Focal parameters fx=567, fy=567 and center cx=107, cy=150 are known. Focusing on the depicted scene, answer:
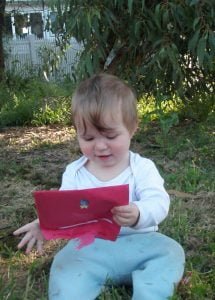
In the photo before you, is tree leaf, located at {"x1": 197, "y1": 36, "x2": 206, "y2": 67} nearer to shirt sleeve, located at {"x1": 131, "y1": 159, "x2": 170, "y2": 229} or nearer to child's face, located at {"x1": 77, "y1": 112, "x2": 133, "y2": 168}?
shirt sleeve, located at {"x1": 131, "y1": 159, "x2": 170, "y2": 229}

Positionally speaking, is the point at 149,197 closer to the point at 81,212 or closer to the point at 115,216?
the point at 115,216

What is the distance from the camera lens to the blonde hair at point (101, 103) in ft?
7.16

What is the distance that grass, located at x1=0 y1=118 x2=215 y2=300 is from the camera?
95.4 inches

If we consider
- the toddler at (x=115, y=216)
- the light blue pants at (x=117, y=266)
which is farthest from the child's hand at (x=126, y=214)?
the light blue pants at (x=117, y=266)

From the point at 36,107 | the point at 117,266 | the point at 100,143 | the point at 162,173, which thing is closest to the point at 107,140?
the point at 100,143

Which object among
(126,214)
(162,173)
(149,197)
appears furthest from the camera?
(162,173)

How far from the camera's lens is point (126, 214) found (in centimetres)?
Answer: 212

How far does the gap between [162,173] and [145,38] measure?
51.6 inches

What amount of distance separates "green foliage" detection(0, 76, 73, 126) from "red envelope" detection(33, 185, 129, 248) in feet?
12.9

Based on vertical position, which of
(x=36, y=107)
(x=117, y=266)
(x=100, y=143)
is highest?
(x=100, y=143)

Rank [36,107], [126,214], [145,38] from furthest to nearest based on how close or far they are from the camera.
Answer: [36,107]
[145,38]
[126,214]

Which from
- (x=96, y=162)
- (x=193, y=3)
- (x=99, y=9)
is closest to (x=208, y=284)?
(x=96, y=162)

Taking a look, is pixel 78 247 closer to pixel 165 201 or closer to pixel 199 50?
pixel 165 201

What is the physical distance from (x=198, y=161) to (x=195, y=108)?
1.49 meters
